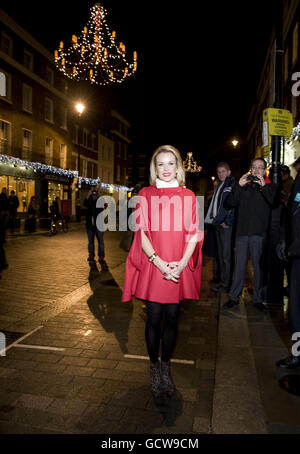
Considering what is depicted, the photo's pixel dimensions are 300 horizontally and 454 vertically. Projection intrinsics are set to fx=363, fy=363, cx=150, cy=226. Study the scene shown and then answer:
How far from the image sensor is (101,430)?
91.6 inches

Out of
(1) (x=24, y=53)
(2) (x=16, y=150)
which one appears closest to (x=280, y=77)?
(2) (x=16, y=150)

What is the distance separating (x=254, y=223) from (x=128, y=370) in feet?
8.86

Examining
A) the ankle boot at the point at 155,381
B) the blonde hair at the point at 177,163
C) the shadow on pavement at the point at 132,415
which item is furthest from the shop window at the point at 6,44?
the shadow on pavement at the point at 132,415

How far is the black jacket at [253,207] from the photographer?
4871 mm

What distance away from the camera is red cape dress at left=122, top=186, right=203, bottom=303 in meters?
2.72

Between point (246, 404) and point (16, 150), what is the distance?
24.8 metres

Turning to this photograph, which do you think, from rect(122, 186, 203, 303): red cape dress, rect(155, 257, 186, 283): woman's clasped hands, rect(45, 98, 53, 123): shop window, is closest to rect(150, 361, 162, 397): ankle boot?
rect(122, 186, 203, 303): red cape dress

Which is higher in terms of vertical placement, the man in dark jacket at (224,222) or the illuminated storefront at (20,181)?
the illuminated storefront at (20,181)

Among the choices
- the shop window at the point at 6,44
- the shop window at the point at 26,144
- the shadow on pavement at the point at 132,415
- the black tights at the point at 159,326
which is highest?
the shop window at the point at 6,44

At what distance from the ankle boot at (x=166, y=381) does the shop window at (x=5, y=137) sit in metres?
22.9

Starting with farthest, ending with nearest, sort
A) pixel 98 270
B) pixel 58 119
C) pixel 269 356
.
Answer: pixel 58 119, pixel 98 270, pixel 269 356

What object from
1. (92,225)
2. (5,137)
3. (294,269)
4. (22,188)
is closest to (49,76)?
(5,137)

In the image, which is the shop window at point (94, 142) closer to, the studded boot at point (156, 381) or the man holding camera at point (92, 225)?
the man holding camera at point (92, 225)
